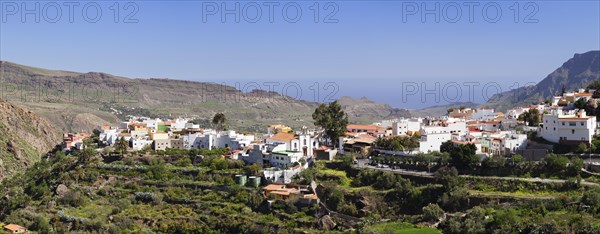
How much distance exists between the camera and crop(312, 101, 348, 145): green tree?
162 feet

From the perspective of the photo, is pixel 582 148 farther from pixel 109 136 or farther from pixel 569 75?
pixel 569 75

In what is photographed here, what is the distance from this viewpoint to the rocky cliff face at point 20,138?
69188mm

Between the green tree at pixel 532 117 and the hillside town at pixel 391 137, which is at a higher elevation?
the green tree at pixel 532 117

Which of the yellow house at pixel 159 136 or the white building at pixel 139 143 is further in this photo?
the yellow house at pixel 159 136

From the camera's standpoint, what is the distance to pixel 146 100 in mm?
165000

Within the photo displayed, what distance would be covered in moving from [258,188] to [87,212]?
36.3ft

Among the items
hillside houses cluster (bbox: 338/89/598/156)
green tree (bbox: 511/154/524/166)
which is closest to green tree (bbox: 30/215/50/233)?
hillside houses cluster (bbox: 338/89/598/156)

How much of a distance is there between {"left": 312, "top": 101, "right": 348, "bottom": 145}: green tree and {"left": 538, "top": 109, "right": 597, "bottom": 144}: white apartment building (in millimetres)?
15115

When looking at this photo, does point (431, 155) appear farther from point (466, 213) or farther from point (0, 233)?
point (0, 233)

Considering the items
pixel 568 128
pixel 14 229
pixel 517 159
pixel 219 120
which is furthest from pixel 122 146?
pixel 568 128

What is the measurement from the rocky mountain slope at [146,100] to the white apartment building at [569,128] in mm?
79902

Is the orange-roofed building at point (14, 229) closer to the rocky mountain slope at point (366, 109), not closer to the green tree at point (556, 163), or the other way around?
the green tree at point (556, 163)

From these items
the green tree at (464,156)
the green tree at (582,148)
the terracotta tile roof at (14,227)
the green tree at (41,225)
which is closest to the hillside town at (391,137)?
the green tree at (582,148)

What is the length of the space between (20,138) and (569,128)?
64120mm
